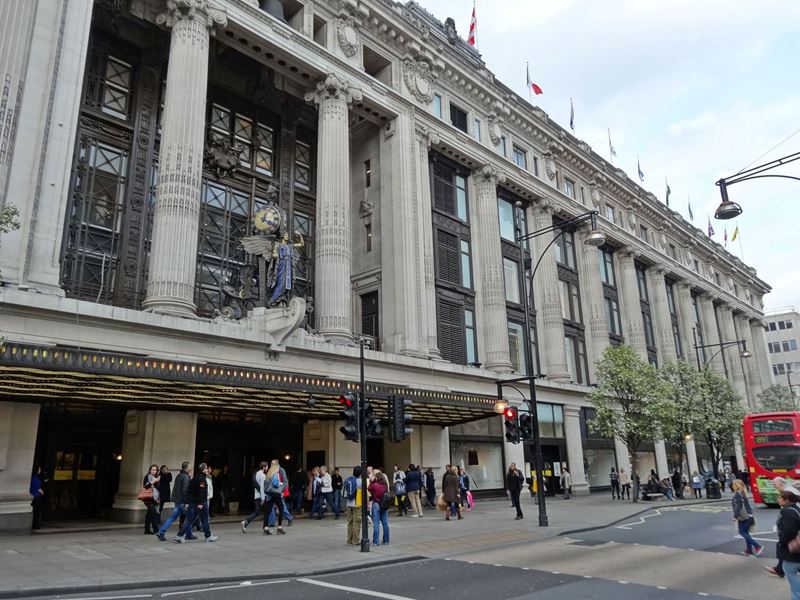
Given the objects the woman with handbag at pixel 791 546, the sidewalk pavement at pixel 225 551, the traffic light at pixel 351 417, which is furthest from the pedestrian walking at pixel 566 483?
the woman with handbag at pixel 791 546

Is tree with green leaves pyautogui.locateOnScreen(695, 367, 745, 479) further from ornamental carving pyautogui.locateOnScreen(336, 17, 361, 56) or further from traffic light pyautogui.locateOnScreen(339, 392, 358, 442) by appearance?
traffic light pyautogui.locateOnScreen(339, 392, 358, 442)

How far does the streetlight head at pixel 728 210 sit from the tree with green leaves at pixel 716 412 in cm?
2859

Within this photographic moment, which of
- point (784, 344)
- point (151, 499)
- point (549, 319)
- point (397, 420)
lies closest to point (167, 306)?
point (151, 499)

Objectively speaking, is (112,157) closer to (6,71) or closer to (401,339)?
(6,71)

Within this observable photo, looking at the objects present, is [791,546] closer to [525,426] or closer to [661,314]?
[525,426]

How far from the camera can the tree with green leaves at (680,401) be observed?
109 feet

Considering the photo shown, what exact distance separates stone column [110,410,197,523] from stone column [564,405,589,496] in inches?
965

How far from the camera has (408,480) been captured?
22984 millimetres

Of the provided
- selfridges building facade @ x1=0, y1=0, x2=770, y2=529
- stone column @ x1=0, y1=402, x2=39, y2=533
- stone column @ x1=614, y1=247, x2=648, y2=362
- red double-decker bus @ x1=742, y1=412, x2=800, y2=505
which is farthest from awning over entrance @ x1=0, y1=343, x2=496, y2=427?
stone column @ x1=614, y1=247, x2=648, y2=362

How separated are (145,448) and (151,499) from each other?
12.6 ft

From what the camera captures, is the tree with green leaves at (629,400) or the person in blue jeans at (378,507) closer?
the person in blue jeans at (378,507)

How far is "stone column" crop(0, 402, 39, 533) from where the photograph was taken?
53.7 feet

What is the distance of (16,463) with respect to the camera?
16734 millimetres

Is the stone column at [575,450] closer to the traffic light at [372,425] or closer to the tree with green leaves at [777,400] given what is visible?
the traffic light at [372,425]
